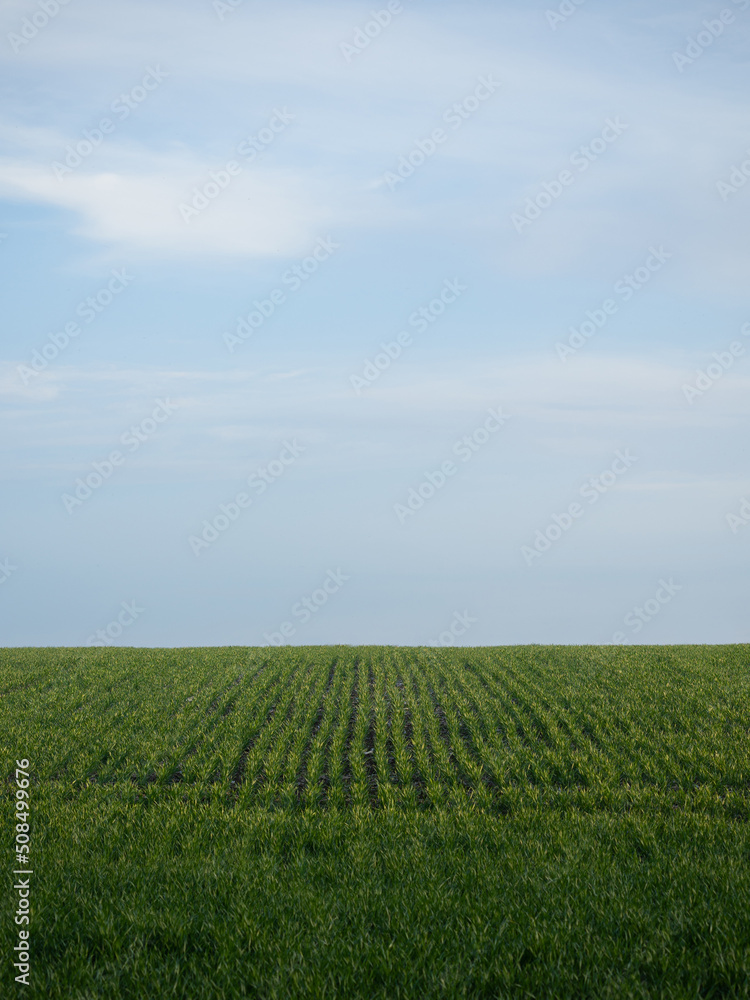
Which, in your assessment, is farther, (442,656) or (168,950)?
(442,656)

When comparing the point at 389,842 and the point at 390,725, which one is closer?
the point at 389,842

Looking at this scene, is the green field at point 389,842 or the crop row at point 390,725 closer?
the green field at point 389,842

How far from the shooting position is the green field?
675 centimetres

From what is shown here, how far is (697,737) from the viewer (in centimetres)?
1518

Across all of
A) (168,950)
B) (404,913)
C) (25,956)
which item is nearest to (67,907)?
(25,956)

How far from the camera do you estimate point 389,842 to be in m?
9.94

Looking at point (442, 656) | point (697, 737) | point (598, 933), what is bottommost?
point (598, 933)

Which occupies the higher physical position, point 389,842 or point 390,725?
point 390,725

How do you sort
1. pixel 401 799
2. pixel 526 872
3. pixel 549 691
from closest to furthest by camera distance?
1. pixel 526 872
2. pixel 401 799
3. pixel 549 691

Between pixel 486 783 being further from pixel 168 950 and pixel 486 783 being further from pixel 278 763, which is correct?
pixel 168 950

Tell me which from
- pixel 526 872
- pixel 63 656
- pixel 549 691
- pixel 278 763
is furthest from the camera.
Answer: pixel 63 656

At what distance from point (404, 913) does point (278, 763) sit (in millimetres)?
6879

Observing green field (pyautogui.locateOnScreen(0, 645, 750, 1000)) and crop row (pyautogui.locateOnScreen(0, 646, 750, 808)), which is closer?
green field (pyautogui.locateOnScreen(0, 645, 750, 1000))

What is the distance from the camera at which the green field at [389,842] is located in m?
6.75
